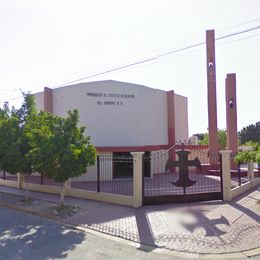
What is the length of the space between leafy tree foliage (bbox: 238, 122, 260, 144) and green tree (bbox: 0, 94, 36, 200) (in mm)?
52496

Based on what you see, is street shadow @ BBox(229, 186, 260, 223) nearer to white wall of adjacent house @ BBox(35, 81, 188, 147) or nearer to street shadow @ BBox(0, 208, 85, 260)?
street shadow @ BBox(0, 208, 85, 260)

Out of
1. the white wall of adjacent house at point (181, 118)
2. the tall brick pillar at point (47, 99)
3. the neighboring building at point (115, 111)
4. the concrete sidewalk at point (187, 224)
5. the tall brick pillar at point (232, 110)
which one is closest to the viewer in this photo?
the concrete sidewalk at point (187, 224)

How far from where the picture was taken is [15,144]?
14023 mm

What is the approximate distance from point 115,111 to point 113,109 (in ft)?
0.72

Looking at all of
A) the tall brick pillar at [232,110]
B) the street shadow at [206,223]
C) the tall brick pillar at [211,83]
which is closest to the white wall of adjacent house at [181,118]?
the tall brick pillar at [211,83]

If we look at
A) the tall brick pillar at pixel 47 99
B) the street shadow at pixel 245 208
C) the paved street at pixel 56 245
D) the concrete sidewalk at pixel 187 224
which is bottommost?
the paved street at pixel 56 245

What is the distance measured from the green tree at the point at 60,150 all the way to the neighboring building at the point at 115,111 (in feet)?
29.9

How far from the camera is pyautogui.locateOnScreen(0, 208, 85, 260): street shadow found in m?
7.49

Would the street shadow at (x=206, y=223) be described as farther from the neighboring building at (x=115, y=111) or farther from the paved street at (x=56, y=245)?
the neighboring building at (x=115, y=111)

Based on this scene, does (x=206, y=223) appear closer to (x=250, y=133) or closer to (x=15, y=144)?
(x=15, y=144)

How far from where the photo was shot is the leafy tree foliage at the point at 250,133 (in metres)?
60.0

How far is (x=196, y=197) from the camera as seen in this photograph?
13.0 meters

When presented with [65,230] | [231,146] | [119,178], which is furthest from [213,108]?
[65,230]

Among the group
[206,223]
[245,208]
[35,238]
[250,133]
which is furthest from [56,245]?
[250,133]
